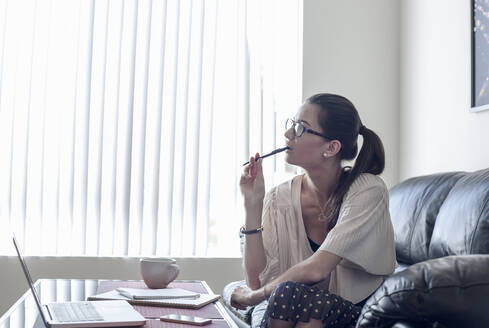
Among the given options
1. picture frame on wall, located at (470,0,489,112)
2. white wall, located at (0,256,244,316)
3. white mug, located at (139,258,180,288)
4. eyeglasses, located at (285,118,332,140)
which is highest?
picture frame on wall, located at (470,0,489,112)

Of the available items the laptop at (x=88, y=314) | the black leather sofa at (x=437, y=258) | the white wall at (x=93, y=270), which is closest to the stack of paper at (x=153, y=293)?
the laptop at (x=88, y=314)

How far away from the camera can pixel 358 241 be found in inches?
75.7

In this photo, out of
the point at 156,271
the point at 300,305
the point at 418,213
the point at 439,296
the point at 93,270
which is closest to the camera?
the point at 439,296

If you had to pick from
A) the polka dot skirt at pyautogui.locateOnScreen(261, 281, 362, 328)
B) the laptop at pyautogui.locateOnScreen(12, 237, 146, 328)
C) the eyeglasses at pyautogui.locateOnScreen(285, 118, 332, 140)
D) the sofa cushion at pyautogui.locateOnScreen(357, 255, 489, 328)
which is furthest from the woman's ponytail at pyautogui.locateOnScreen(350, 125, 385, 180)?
the laptop at pyautogui.locateOnScreen(12, 237, 146, 328)

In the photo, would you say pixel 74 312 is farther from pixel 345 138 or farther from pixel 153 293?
pixel 345 138

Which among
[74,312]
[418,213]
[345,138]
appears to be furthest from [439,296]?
[418,213]

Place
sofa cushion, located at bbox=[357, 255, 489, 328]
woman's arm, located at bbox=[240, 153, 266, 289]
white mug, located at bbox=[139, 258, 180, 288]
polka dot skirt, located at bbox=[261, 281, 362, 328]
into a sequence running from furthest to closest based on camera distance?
woman's arm, located at bbox=[240, 153, 266, 289] → white mug, located at bbox=[139, 258, 180, 288] → polka dot skirt, located at bbox=[261, 281, 362, 328] → sofa cushion, located at bbox=[357, 255, 489, 328]

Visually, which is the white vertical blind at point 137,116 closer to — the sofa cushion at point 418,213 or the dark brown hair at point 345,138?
the sofa cushion at point 418,213

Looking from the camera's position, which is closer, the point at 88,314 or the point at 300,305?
the point at 88,314

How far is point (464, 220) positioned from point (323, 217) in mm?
454

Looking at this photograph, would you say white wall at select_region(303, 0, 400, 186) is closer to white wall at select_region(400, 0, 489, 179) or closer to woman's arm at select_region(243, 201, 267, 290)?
white wall at select_region(400, 0, 489, 179)

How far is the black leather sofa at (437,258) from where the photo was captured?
130cm

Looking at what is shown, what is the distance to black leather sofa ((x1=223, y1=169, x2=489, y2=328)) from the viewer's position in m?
1.30

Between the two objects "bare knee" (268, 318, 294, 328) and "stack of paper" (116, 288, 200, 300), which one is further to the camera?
"stack of paper" (116, 288, 200, 300)
